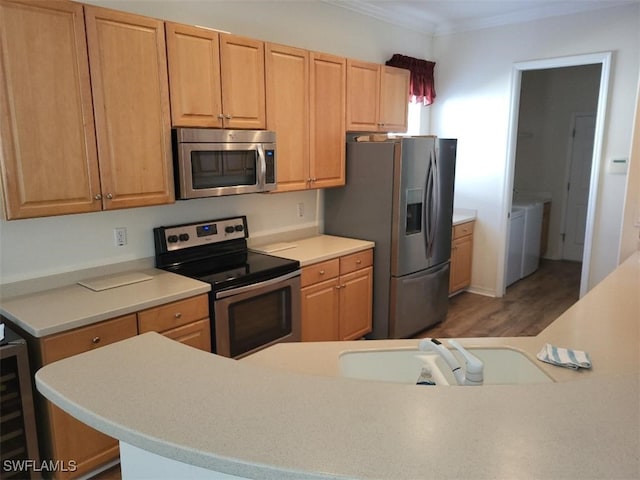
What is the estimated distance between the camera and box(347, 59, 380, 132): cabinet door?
12.1ft

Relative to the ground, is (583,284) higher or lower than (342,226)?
lower

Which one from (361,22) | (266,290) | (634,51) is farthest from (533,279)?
(266,290)

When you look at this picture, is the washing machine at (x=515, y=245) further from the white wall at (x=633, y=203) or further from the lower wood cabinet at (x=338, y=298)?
the lower wood cabinet at (x=338, y=298)

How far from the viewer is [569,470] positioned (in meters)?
0.74

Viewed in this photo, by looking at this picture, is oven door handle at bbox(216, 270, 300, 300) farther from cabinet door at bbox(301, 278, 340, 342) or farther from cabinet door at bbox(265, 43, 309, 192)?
cabinet door at bbox(265, 43, 309, 192)

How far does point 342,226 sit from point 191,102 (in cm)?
173

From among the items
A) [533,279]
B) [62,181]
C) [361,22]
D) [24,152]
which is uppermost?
[361,22]

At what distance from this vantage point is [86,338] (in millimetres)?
2107

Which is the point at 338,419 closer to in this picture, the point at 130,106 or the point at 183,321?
the point at 183,321

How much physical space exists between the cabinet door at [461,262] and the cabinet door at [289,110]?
209 centimetres

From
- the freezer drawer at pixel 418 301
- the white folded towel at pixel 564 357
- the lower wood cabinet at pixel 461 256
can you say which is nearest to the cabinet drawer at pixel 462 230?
the lower wood cabinet at pixel 461 256

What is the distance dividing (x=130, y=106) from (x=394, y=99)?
8.07 feet

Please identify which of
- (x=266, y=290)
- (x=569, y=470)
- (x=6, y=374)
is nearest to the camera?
(x=569, y=470)

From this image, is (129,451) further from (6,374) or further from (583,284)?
(583,284)
